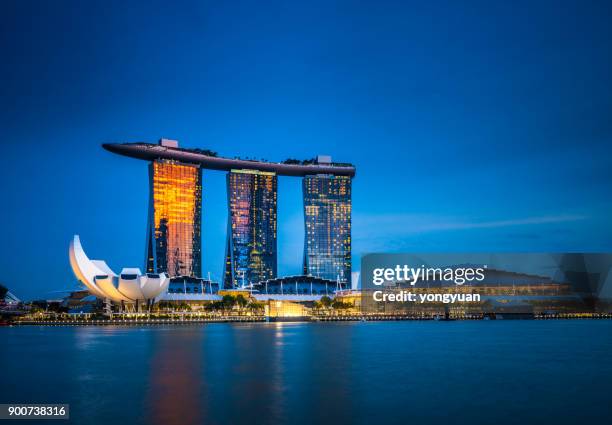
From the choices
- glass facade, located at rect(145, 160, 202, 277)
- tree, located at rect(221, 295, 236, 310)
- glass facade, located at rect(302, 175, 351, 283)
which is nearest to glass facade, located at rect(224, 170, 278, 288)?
glass facade, located at rect(302, 175, 351, 283)

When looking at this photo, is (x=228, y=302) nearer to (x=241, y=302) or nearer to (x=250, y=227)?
(x=241, y=302)

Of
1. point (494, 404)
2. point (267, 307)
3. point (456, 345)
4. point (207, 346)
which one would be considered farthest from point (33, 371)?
point (267, 307)

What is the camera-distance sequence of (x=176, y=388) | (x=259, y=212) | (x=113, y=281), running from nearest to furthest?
1. (x=176, y=388)
2. (x=113, y=281)
3. (x=259, y=212)

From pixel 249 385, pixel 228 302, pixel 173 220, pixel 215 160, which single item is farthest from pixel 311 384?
pixel 215 160

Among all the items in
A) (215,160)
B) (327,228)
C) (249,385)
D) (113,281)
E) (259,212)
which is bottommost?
(249,385)

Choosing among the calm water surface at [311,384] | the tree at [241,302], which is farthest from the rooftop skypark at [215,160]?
the calm water surface at [311,384]

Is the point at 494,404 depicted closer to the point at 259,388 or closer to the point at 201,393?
the point at 259,388

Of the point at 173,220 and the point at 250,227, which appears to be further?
the point at 250,227

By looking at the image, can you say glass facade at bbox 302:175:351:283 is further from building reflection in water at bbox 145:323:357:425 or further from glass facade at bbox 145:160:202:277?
building reflection in water at bbox 145:323:357:425
